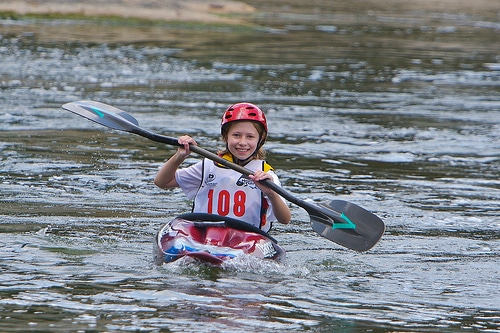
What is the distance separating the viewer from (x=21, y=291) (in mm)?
6430

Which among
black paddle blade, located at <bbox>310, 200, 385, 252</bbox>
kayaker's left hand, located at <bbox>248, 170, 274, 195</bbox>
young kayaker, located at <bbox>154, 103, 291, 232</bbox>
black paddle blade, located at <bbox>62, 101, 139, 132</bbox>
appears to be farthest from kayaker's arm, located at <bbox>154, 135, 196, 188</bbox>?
black paddle blade, located at <bbox>310, 200, 385, 252</bbox>

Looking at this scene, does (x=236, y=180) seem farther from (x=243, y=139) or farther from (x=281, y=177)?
(x=281, y=177)

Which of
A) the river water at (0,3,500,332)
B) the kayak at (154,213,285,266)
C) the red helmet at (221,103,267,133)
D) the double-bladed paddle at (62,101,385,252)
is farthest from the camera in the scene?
the double-bladed paddle at (62,101,385,252)

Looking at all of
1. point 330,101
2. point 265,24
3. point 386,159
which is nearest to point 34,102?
point 330,101

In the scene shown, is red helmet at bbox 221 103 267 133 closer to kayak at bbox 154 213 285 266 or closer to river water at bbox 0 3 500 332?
kayak at bbox 154 213 285 266

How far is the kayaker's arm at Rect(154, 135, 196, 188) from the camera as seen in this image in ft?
23.5

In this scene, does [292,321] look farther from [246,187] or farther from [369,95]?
Result: [369,95]

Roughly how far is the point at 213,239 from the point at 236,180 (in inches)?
19.2

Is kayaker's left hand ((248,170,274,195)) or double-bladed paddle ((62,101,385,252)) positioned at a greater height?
kayaker's left hand ((248,170,274,195))

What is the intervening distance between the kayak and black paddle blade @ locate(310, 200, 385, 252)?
0.55 m

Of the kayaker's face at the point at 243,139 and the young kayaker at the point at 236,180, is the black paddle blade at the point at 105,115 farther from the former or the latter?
the kayaker's face at the point at 243,139

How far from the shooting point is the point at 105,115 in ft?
27.3

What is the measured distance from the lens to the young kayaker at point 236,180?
24.1ft

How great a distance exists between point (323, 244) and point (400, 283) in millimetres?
1469
